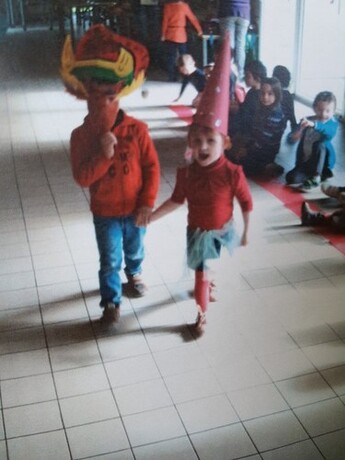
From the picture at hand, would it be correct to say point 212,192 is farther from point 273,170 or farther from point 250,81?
point 250,81

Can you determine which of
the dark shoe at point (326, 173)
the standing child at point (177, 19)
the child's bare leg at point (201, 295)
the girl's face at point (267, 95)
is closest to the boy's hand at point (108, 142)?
the child's bare leg at point (201, 295)

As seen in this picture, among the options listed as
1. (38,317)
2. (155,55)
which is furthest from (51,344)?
(155,55)

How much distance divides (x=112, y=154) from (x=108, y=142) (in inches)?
2.1

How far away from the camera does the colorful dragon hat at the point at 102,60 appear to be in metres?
1.89

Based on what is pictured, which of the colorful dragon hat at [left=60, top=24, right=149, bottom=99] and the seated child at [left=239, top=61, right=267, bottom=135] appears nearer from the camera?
the colorful dragon hat at [left=60, top=24, right=149, bottom=99]

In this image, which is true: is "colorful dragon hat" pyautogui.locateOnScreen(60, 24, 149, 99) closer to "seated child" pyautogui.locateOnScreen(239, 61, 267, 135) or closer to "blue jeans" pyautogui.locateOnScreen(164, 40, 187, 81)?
"seated child" pyautogui.locateOnScreen(239, 61, 267, 135)

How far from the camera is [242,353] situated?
248 centimetres

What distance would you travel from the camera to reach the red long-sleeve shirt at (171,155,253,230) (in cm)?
216

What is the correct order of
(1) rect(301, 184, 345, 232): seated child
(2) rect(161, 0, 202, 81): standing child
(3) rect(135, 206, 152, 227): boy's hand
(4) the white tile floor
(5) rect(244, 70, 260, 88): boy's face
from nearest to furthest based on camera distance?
(4) the white tile floor → (3) rect(135, 206, 152, 227): boy's hand → (2) rect(161, 0, 202, 81): standing child → (1) rect(301, 184, 345, 232): seated child → (5) rect(244, 70, 260, 88): boy's face

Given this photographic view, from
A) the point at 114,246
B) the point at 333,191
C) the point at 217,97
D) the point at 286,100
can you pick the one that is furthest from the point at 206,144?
the point at 286,100

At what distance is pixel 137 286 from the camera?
9.53 ft

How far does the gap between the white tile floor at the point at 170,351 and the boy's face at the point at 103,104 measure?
0.97m

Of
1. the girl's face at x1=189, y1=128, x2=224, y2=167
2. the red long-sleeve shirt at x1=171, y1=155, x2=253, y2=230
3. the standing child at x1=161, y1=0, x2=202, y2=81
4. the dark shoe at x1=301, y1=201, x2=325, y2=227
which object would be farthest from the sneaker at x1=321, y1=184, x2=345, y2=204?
the girl's face at x1=189, y1=128, x2=224, y2=167

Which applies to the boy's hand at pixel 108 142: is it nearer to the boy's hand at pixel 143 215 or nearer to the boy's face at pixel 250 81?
the boy's hand at pixel 143 215
